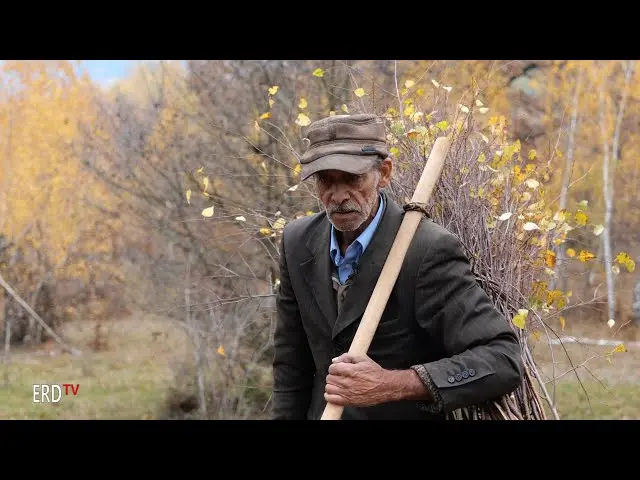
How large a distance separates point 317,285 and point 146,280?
27.8ft

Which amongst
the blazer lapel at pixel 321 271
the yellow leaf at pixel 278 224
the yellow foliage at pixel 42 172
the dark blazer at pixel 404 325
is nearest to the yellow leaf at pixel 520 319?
the dark blazer at pixel 404 325

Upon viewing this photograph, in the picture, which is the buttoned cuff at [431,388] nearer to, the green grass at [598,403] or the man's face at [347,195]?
the man's face at [347,195]

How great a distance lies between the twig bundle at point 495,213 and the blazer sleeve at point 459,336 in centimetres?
29

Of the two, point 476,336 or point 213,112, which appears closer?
point 476,336

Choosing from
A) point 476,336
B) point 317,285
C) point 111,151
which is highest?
point 111,151

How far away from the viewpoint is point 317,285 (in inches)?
102

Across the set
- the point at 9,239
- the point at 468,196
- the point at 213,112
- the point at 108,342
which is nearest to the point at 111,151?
the point at 213,112

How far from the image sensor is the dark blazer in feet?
7.57

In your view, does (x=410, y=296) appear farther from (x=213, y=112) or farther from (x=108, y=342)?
(x=108, y=342)

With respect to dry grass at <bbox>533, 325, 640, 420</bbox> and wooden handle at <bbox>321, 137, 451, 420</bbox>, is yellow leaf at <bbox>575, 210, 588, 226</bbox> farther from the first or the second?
dry grass at <bbox>533, 325, 640, 420</bbox>

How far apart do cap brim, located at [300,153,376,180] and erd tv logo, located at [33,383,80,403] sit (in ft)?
33.5

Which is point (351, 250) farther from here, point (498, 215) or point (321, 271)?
point (498, 215)

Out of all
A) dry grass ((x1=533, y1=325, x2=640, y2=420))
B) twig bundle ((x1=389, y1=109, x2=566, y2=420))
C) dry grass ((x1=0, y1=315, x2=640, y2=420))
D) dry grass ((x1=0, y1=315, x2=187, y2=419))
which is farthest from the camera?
dry grass ((x1=0, y1=315, x2=187, y2=419))

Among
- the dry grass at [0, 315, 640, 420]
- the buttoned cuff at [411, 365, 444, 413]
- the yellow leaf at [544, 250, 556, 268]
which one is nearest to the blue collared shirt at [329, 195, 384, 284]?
the buttoned cuff at [411, 365, 444, 413]
